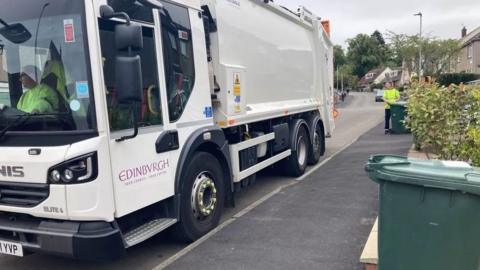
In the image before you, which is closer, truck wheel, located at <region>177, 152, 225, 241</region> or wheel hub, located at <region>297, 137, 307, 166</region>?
truck wheel, located at <region>177, 152, 225, 241</region>

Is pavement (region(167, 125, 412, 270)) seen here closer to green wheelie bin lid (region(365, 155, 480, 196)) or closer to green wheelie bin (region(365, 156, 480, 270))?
green wheelie bin (region(365, 156, 480, 270))

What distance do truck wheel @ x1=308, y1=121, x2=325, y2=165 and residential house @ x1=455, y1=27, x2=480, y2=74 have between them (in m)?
42.3

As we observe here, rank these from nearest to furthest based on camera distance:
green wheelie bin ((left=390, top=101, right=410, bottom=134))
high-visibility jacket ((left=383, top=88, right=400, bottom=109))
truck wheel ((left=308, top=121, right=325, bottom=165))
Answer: truck wheel ((left=308, top=121, right=325, bottom=165)), green wheelie bin ((left=390, top=101, right=410, bottom=134)), high-visibility jacket ((left=383, top=88, right=400, bottom=109))

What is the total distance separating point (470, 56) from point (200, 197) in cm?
5103

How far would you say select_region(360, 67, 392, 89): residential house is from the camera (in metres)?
98.8

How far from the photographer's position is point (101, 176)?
143 inches

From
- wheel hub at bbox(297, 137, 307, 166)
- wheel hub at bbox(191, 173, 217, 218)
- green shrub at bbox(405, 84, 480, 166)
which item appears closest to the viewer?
wheel hub at bbox(191, 173, 217, 218)

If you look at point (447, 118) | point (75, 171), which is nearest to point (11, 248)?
point (75, 171)

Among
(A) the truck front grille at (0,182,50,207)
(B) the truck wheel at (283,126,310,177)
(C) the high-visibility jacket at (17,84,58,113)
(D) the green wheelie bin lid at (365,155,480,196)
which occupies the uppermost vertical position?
(C) the high-visibility jacket at (17,84,58,113)

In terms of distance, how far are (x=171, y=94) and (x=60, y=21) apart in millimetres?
1255

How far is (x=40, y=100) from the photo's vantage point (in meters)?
3.76

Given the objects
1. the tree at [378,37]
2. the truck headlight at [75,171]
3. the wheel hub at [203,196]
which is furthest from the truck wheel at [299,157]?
the tree at [378,37]

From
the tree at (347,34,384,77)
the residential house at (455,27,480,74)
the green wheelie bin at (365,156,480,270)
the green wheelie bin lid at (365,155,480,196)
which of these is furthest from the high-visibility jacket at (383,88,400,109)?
the tree at (347,34,384,77)

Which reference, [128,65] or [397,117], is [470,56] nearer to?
[397,117]
